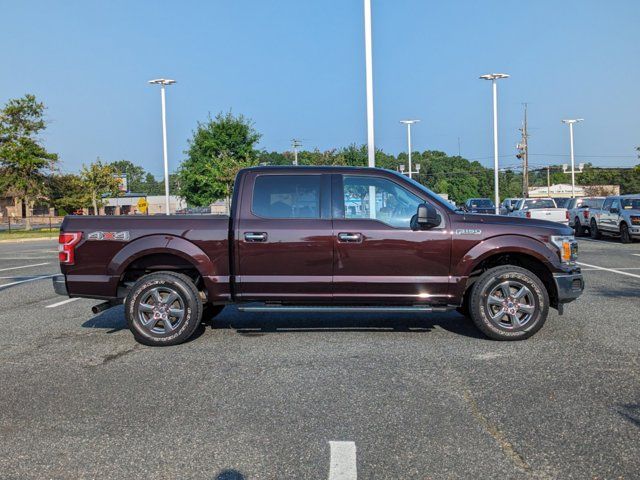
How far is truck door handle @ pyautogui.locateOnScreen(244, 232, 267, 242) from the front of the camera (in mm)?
6961

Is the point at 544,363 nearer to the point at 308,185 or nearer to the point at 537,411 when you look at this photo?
the point at 537,411

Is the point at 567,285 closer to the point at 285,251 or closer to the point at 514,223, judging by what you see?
the point at 514,223

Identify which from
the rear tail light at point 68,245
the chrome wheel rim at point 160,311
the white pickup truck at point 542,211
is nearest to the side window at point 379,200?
the chrome wheel rim at point 160,311

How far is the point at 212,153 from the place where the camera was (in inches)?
1948

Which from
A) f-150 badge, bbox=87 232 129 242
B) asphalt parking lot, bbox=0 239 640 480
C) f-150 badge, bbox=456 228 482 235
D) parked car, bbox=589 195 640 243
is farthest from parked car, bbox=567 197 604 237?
f-150 badge, bbox=87 232 129 242

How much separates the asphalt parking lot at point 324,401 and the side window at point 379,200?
1.39 metres

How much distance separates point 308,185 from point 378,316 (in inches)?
92.1

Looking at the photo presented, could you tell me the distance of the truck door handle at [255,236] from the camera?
22.8 feet

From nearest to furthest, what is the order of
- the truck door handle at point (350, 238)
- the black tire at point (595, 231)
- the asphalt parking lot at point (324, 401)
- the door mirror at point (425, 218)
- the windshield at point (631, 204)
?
the asphalt parking lot at point (324, 401), the door mirror at point (425, 218), the truck door handle at point (350, 238), the windshield at point (631, 204), the black tire at point (595, 231)

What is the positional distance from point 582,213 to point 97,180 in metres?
44.6

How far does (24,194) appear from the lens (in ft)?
149

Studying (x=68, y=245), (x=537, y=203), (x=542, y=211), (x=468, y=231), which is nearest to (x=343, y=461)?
(x=468, y=231)

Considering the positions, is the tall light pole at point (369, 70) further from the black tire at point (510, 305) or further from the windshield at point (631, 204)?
the black tire at point (510, 305)

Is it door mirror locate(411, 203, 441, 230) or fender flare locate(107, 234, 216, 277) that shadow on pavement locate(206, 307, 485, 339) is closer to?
fender flare locate(107, 234, 216, 277)
